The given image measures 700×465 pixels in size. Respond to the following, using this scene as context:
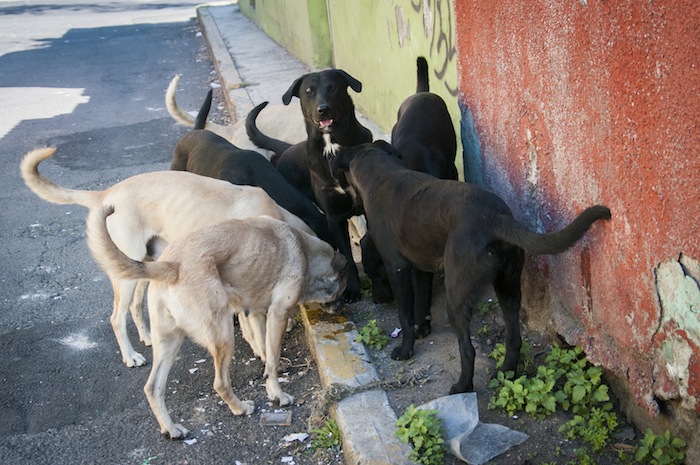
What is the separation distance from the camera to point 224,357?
4.03m

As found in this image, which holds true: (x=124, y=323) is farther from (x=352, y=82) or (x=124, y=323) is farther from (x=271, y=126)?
(x=271, y=126)

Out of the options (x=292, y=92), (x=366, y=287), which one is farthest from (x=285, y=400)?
(x=292, y=92)

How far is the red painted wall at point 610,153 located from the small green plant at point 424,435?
0.79 m

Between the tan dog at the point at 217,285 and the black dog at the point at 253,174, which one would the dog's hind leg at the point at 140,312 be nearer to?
the tan dog at the point at 217,285

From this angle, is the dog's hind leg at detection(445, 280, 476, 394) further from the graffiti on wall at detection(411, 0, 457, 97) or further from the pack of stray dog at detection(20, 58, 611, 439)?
the graffiti on wall at detection(411, 0, 457, 97)

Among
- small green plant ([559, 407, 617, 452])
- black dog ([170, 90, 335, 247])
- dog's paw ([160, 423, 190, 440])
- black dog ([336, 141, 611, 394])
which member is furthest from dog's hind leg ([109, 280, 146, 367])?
small green plant ([559, 407, 617, 452])

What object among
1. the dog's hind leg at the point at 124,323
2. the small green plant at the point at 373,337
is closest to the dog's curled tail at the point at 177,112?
the dog's hind leg at the point at 124,323

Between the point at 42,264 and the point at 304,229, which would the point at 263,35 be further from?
the point at 304,229

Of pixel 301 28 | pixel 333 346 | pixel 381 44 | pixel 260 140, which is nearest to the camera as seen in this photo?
pixel 333 346

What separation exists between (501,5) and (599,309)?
1586 millimetres

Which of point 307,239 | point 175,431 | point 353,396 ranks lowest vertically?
point 175,431

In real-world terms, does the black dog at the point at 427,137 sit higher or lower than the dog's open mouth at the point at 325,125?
lower

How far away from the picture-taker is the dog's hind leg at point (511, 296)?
3.68 meters

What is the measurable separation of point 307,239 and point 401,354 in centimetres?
93
